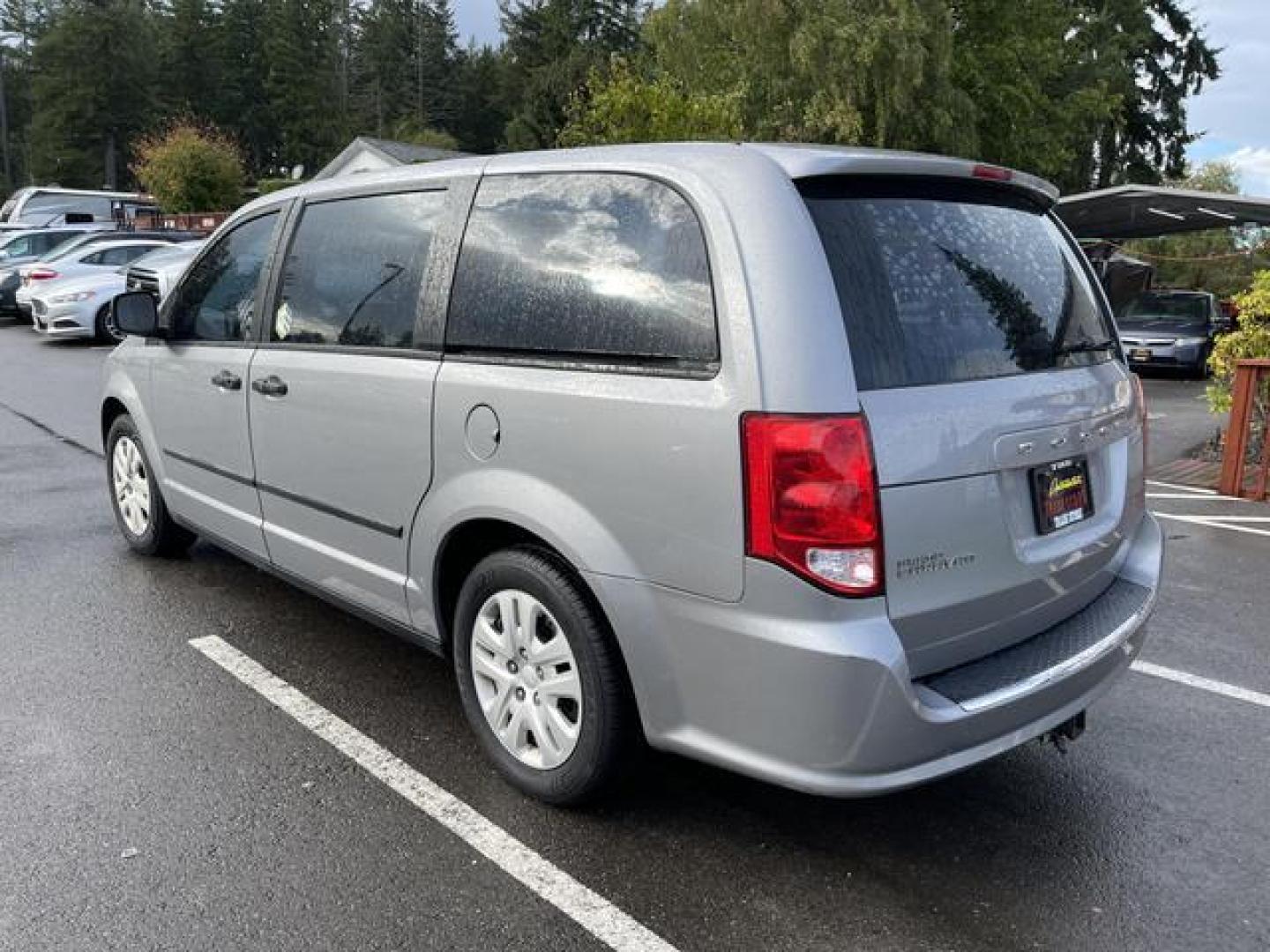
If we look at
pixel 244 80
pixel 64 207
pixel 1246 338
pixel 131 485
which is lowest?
pixel 131 485

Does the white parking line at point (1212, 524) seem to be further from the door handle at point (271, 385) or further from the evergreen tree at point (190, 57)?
the evergreen tree at point (190, 57)

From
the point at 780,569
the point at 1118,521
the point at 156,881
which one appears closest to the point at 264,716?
the point at 156,881

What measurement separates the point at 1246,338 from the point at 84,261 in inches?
650

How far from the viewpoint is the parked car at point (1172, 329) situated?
16906 mm

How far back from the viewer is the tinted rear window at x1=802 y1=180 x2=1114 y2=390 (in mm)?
2553

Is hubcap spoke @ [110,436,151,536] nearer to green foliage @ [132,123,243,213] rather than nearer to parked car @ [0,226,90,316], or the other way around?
parked car @ [0,226,90,316]

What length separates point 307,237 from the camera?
393 centimetres

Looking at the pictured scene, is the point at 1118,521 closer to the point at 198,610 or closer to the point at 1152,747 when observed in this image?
the point at 1152,747

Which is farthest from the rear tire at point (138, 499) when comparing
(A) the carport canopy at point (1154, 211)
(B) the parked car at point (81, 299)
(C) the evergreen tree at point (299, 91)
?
(C) the evergreen tree at point (299, 91)

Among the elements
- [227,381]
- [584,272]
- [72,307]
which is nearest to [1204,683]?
[584,272]

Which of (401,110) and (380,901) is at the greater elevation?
(401,110)

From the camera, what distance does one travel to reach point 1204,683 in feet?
13.5

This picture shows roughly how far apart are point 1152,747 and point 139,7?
8021cm

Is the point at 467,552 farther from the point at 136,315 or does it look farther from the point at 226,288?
the point at 136,315
